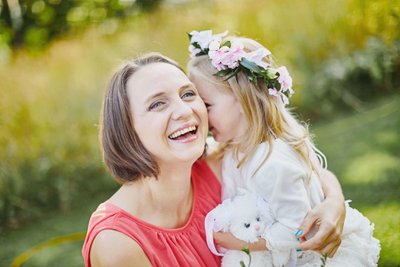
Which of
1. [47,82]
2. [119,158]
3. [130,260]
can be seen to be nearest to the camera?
[130,260]

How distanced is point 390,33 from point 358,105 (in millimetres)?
790

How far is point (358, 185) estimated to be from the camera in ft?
14.2

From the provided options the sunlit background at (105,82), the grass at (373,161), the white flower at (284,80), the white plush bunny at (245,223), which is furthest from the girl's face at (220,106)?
the sunlit background at (105,82)

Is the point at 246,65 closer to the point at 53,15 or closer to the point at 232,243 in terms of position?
the point at 232,243

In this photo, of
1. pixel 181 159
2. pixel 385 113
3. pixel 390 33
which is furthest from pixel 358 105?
pixel 181 159

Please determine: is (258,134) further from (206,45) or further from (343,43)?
(343,43)

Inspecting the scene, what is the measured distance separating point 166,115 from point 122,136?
0.25 metres

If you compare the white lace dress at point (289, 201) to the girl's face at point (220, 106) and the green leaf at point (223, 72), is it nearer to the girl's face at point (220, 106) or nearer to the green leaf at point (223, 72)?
the girl's face at point (220, 106)

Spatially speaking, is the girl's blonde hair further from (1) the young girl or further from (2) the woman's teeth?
(2) the woman's teeth

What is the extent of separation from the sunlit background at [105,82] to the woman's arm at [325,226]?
1401mm

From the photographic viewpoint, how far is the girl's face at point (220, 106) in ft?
9.28

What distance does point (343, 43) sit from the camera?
6082mm

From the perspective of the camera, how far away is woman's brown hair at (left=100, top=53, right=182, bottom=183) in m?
2.65

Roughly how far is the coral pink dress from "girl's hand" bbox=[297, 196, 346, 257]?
0.49 metres
